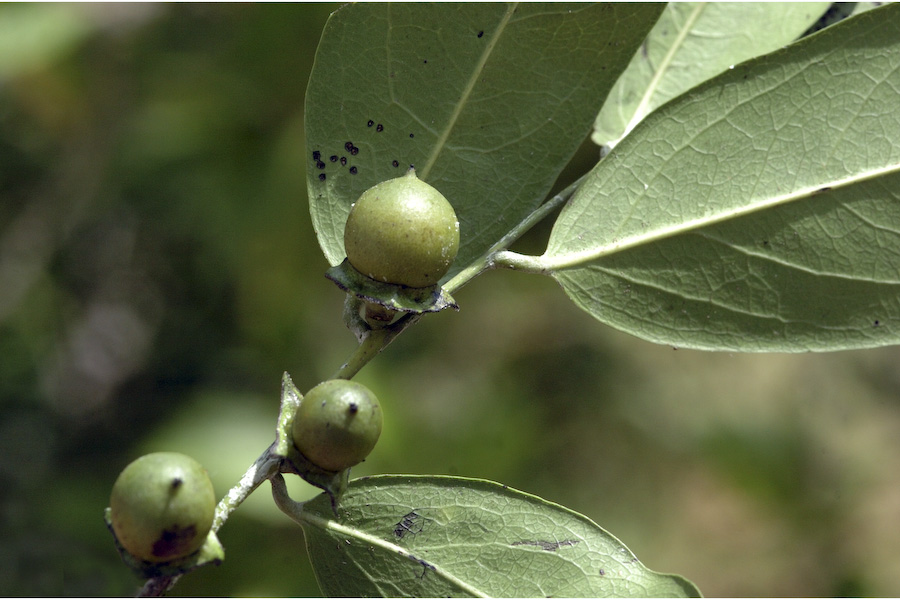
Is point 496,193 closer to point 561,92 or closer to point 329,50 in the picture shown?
point 561,92

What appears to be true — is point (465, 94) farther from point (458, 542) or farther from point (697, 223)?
point (458, 542)

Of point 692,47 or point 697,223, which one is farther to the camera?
point 692,47

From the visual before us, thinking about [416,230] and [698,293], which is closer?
[416,230]

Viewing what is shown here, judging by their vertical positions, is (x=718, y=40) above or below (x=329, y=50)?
above

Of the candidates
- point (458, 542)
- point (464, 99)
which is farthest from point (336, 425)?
point (464, 99)

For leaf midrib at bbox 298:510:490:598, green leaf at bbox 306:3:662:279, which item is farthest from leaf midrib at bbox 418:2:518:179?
leaf midrib at bbox 298:510:490:598

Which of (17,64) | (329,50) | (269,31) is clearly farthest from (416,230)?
(17,64)

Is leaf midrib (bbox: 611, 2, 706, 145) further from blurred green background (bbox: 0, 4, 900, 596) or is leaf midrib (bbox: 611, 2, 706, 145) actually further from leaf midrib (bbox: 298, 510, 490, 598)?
blurred green background (bbox: 0, 4, 900, 596)
